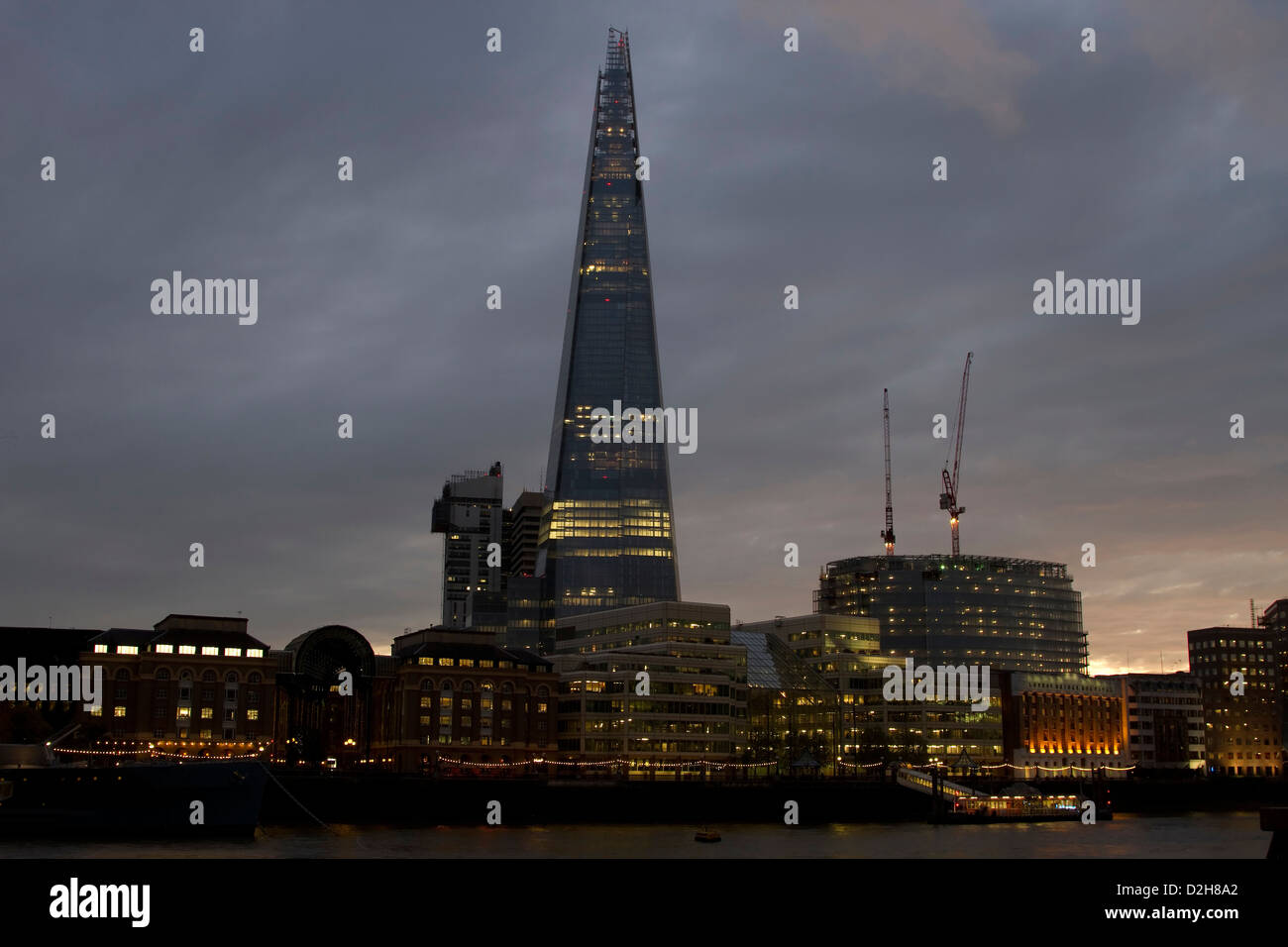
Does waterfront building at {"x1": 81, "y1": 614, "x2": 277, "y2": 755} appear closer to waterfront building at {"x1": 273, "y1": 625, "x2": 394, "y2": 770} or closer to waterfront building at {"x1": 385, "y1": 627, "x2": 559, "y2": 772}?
waterfront building at {"x1": 273, "y1": 625, "x2": 394, "y2": 770}

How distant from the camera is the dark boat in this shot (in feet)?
310

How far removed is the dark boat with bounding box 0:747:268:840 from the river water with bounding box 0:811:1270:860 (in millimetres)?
3892

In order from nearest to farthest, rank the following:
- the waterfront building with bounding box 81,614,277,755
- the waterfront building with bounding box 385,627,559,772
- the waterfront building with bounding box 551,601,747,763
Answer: the waterfront building with bounding box 81,614,277,755
the waterfront building with bounding box 385,627,559,772
the waterfront building with bounding box 551,601,747,763

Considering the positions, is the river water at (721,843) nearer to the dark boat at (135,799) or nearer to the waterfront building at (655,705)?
the dark boat at (135,799)

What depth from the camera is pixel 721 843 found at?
3944 inches

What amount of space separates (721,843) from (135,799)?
4585cm

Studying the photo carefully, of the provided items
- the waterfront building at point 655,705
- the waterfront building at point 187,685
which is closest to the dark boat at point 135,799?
the waterfront building at point 187,685

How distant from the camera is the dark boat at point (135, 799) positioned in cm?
9462

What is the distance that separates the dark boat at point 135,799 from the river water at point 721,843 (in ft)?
12.8

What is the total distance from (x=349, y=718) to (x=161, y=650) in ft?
93.0

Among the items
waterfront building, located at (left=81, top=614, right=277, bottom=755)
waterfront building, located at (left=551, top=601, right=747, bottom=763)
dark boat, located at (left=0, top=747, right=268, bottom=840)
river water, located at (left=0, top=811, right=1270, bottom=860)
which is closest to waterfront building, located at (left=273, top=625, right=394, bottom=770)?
waterfront building, located at (left=81, top=614, right=277, bottom=755)

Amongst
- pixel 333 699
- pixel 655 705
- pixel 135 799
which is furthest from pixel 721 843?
pixel 333 699

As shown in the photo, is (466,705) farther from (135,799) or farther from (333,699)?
(135,799)
